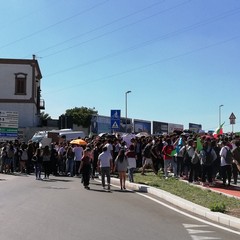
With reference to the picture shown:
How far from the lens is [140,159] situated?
26.7 metres

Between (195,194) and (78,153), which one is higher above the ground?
(78,153)

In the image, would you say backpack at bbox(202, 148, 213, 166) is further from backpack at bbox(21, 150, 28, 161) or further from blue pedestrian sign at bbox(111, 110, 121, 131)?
backpack at bbox(21, 150, 28, 161)

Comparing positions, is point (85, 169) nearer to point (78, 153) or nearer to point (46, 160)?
point (46, 160)

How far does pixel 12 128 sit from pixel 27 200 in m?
26.1

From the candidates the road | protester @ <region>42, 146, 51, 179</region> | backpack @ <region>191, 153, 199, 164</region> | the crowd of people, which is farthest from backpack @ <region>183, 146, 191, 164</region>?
protester @ <region>42, 146, 51, 179</region>

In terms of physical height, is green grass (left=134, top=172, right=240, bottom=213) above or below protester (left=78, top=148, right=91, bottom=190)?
below

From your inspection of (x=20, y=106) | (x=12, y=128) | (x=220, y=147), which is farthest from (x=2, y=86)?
(x=220, y=147)

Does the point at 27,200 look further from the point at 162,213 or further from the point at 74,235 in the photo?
the point at 74,235

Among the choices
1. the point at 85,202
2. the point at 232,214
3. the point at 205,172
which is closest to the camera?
the point at 232,214

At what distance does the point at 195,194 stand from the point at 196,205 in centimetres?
244

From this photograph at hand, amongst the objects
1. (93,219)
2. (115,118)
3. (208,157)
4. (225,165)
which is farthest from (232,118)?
(93,219)

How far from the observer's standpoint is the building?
66750 millimetres

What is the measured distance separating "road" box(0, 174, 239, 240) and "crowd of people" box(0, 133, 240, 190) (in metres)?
3.36

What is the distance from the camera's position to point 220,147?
63.7ft
